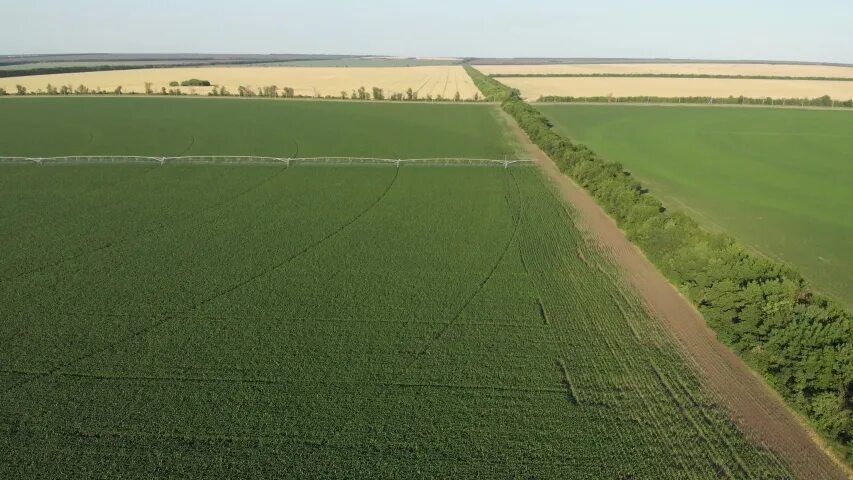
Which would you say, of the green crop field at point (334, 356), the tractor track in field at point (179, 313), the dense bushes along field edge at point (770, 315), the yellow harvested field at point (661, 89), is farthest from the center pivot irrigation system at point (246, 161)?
the yellow harvested field at point (661, 89)

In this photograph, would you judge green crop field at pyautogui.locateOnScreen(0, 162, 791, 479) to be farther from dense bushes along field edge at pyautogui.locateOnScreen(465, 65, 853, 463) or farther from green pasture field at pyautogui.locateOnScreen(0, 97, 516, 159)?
green pasture field at pyautogui.locateOnScreen(0, 97, 516, 159)

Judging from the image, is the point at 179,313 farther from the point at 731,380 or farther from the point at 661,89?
the point at 661,89

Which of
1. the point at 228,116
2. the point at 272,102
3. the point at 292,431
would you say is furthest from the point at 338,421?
the point at 272,102

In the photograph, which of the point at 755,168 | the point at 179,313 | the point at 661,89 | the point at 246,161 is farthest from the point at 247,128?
the point at 661,89

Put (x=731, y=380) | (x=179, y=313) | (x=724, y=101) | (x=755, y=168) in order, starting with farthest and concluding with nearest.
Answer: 1. (x=724, y=101)
2. (x=755, y=168)
3. (x=179, y=313)
4. (x=731, y=380)

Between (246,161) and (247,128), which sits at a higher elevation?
(247,128)

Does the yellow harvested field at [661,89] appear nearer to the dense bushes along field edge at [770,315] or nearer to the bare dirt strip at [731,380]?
the dense bushes along field edge at [770,315]

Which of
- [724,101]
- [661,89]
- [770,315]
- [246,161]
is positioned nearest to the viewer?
[770,315]
